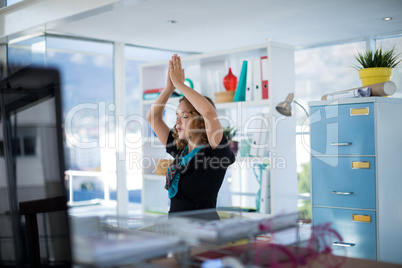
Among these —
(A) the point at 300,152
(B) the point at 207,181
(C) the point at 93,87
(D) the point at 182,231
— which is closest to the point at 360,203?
(B) the point at 207,181

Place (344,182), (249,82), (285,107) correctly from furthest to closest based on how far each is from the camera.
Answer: (249,82) → (285,107) → (344,182)

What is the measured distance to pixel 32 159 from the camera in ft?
2.90

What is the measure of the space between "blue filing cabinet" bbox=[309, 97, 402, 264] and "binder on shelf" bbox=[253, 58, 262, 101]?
1.80 feet

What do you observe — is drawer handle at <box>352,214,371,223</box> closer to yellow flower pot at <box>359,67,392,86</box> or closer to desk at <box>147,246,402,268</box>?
yellow flower pot at <box>359,67,392,86</box>

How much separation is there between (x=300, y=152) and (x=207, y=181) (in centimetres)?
332

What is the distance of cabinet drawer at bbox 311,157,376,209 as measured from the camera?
3.08 meters

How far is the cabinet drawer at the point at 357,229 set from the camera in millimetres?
3084

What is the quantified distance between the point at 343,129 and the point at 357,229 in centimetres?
67

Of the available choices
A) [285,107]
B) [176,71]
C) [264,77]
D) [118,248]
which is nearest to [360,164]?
[285,107]

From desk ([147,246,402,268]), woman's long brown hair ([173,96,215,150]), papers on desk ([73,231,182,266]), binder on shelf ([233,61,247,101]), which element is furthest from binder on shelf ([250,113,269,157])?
papers on desk ([73,231,182,266])

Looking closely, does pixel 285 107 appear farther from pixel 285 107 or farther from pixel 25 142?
pixel 25 142

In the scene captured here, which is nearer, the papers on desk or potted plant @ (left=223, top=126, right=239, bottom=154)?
the papers on desk

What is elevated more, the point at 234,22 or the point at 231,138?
the point at 234,22

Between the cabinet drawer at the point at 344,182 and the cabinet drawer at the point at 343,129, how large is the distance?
6 cm
